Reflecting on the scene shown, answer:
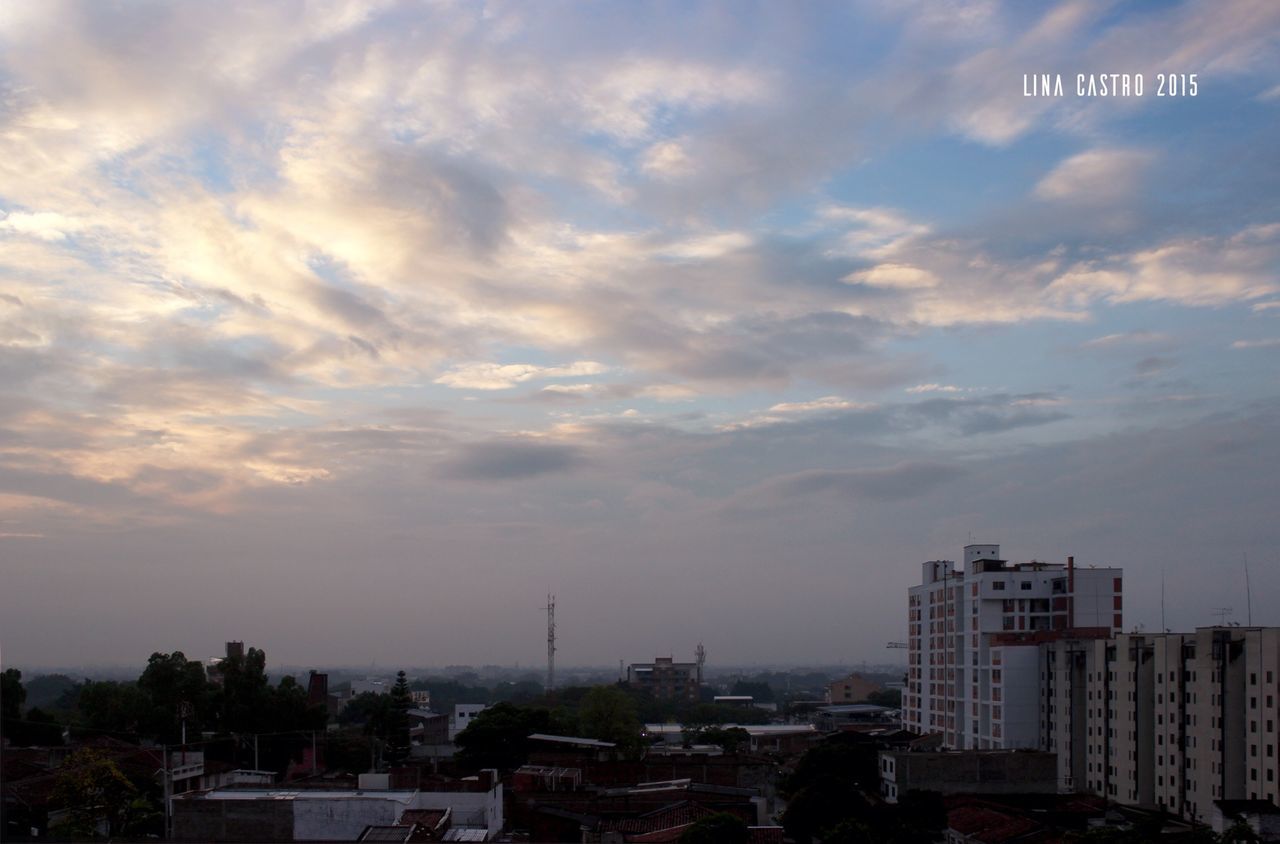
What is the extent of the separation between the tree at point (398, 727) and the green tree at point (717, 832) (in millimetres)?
14838

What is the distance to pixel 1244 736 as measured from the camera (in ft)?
66.4

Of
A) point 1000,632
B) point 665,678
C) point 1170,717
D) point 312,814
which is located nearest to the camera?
point 312,814

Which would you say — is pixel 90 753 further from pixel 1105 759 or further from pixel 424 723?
pixel 424 723

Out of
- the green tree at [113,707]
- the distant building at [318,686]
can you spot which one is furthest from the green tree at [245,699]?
the distant building at [318,686]

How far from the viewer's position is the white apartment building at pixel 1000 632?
1145 inches

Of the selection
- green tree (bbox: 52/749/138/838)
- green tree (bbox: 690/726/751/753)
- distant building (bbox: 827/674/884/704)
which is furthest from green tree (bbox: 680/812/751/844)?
distant building (bbox: 827/674/884/704)

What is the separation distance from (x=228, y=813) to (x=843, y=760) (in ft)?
53.0

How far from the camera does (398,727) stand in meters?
28.0

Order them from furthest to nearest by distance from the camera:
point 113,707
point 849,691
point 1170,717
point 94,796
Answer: point 849,691
point 113,707
point 1170,717
point 94,796

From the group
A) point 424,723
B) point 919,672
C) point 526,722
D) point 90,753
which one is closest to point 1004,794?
point 526,722

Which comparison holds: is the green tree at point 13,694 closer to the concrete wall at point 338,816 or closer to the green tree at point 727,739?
the concrete wall at point 338,816

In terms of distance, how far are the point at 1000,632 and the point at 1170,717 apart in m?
8.21

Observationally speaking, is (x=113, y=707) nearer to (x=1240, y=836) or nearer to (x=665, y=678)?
(x=1240, y=836)

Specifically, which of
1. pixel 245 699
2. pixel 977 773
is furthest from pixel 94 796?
pixel 977 773
